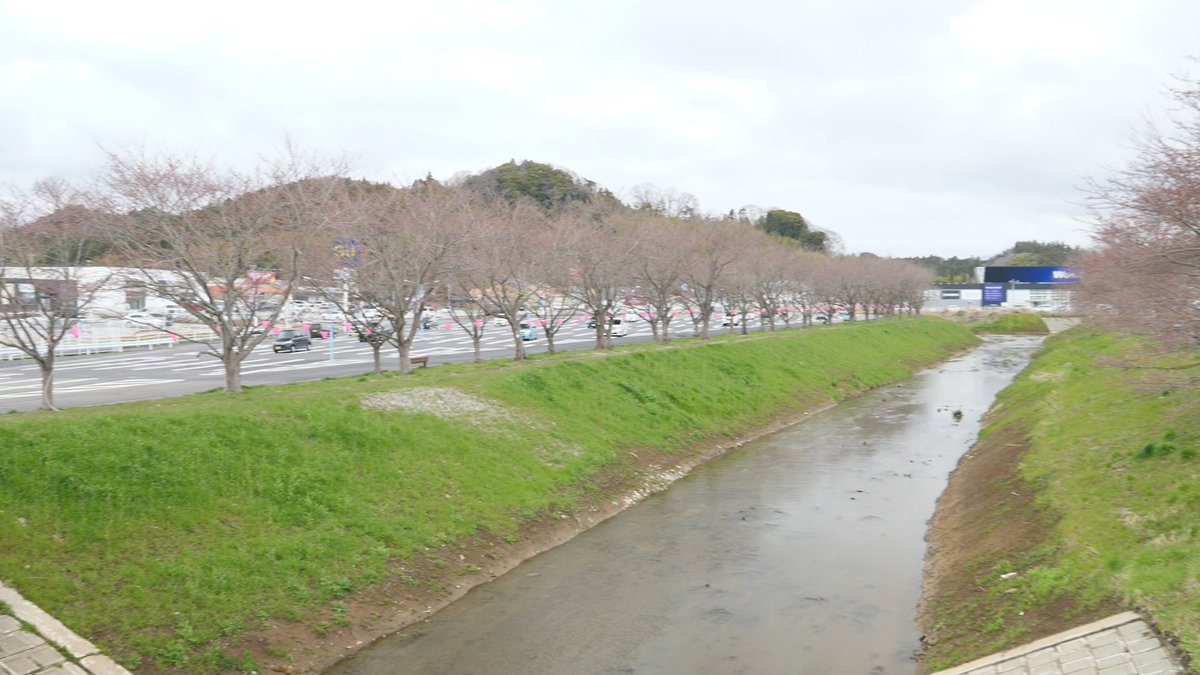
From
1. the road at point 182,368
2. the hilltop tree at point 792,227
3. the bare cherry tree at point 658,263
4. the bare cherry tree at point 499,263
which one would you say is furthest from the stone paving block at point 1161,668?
the hilltop tree at point 792,227

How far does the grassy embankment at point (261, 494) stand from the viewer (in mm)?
10211

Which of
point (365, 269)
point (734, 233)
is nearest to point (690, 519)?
point (365, 269)

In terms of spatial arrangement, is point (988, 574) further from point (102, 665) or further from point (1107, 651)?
point (102, 665)

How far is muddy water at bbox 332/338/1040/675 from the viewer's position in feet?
37.6

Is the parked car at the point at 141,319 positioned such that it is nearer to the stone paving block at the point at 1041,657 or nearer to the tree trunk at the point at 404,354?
the tree trunk at the point at 404,354

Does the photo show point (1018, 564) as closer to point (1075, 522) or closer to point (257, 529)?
point (1075, 522)

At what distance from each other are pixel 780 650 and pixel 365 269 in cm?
1969

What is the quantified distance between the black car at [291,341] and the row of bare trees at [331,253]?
38.6 ft

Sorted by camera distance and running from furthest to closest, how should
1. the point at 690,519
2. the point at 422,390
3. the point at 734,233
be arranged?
the point at 734,233
the point at 422,390
the point at 690,519

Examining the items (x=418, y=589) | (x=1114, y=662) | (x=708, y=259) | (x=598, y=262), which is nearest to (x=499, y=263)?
(x=598, y=262)

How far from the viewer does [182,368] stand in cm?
3812

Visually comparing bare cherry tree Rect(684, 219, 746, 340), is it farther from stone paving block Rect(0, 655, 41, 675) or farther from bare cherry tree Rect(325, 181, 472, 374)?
stone paving block Rect(0, 655, 41, 675)

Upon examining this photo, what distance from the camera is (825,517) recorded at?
726 inches

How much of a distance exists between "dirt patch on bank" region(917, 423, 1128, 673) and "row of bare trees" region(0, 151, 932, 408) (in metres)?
15.0
